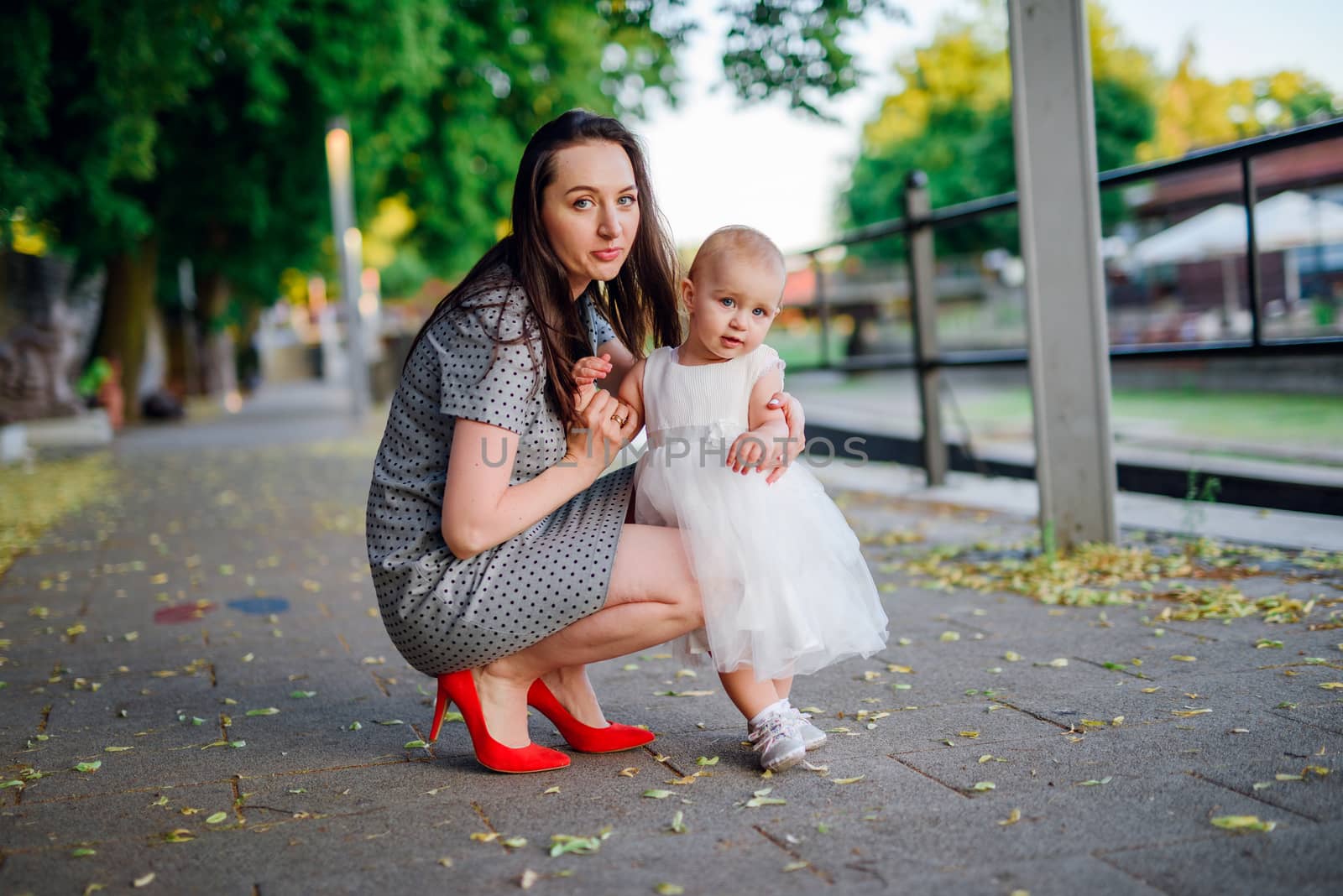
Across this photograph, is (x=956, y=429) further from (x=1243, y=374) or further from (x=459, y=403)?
(x=459, y=403)

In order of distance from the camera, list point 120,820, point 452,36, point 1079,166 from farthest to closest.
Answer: point 452,36 → point 1079,166 → point 120,820

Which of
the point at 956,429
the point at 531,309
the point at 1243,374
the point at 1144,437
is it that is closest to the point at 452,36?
the point at 956,429

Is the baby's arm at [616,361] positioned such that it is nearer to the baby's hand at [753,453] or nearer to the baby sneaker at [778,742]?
the baby's hand at [753,453]

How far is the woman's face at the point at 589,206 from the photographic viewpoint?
273 centimetres

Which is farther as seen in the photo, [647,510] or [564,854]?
[647,510]

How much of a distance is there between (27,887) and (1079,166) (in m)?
4.13

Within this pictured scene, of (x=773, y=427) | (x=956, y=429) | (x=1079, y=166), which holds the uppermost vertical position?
(x=1079, y=166)

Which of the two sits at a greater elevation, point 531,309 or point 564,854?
point 531,309

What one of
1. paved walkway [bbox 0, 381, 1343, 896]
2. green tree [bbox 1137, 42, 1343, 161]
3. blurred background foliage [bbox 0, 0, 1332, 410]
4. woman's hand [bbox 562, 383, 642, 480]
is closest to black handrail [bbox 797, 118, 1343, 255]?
blurred background foliage [bbox 0, 0, 1332, 410]

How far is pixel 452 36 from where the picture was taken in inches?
632

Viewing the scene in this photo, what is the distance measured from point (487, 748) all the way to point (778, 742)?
2.10 feet

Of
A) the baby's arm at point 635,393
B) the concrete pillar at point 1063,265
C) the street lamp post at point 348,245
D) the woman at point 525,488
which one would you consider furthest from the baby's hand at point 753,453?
the street lamp post at point 348,245

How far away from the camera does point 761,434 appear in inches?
103

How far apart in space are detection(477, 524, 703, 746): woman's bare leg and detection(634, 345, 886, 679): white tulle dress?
0.06 meters
